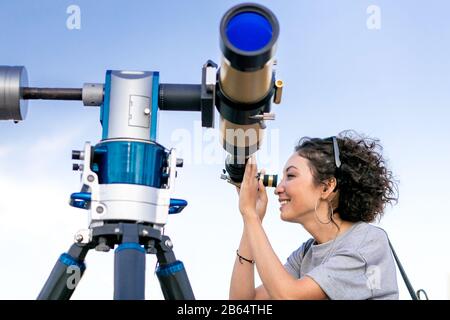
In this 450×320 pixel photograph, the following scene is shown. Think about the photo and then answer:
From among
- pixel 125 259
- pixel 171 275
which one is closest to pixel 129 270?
pixel 125 259

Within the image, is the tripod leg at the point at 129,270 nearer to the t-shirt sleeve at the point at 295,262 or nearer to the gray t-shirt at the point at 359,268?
the gray t-shirt at the point at 359,268

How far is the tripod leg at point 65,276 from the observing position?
176 cm

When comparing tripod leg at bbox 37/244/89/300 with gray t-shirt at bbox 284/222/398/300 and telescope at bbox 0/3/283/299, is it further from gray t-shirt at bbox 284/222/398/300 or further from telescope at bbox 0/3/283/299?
gray t-shirt at bbox 284/222/398/300

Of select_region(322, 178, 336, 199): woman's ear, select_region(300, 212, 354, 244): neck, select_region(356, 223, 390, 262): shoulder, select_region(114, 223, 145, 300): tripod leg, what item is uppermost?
select_region(322, 178, 336, 199): woman's ear

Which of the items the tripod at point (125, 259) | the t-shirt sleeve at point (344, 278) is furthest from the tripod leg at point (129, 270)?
the t-shirt sleeve at point (344, 278)

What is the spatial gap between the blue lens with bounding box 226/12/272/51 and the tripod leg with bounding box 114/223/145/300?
2.01 ft

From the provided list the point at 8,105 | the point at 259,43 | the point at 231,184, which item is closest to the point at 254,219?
the point at 231,184

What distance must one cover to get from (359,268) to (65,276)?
977mm

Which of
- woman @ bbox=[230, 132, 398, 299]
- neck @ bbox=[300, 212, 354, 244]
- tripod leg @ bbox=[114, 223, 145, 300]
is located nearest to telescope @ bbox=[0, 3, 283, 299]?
tripod leg @ bbox=[114, 223, 145, 300]

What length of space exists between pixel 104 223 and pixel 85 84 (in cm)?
50

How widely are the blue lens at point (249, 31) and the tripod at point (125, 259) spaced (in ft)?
1.89

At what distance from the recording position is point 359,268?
2174mm

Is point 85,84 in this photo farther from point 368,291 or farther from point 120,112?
point 368,291

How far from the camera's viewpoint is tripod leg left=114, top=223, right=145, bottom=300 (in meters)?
1.66
